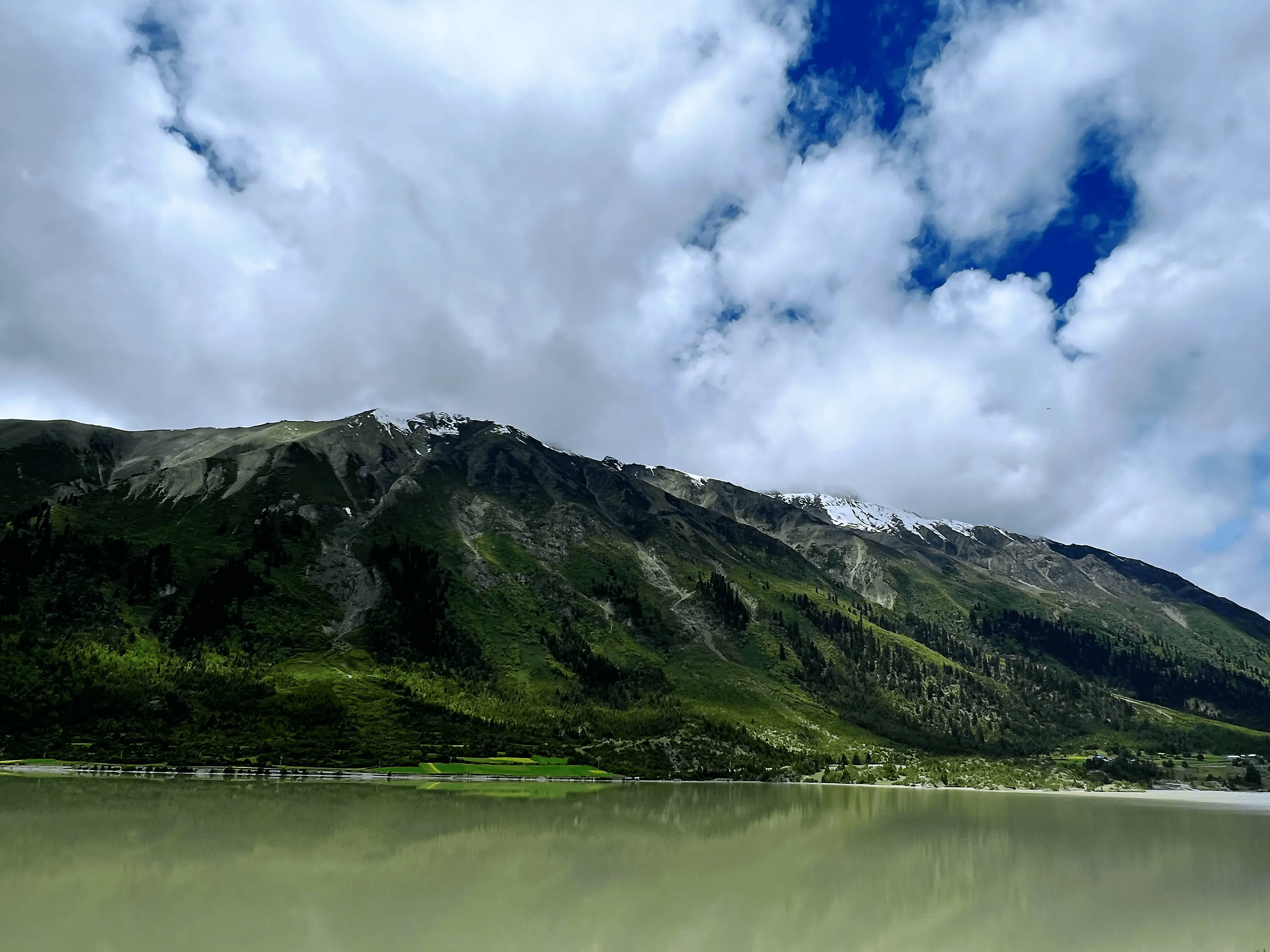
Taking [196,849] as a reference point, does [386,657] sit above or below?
above

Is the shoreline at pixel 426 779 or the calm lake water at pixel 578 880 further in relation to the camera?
the shoreline at pixel 426 779

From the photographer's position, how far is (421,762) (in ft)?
457

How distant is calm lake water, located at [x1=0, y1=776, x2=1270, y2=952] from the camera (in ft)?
92.5

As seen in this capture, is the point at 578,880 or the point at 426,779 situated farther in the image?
the point at 426,779

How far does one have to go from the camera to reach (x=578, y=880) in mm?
39094

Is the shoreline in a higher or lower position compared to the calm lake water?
lower

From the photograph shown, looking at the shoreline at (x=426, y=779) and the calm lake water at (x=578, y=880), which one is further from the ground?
the calm lake water at (x=578, y=880)

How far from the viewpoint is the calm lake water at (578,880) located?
92.5ft

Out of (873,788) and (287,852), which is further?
(873,788)

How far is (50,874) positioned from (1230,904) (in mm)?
59429

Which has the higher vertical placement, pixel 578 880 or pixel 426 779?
pixel 578 880

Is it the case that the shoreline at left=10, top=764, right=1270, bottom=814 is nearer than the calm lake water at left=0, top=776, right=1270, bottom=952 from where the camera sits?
No

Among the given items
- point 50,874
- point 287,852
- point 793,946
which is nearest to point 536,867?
point 287,852

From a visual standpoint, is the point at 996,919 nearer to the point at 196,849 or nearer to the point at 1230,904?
the point at 1230,904
